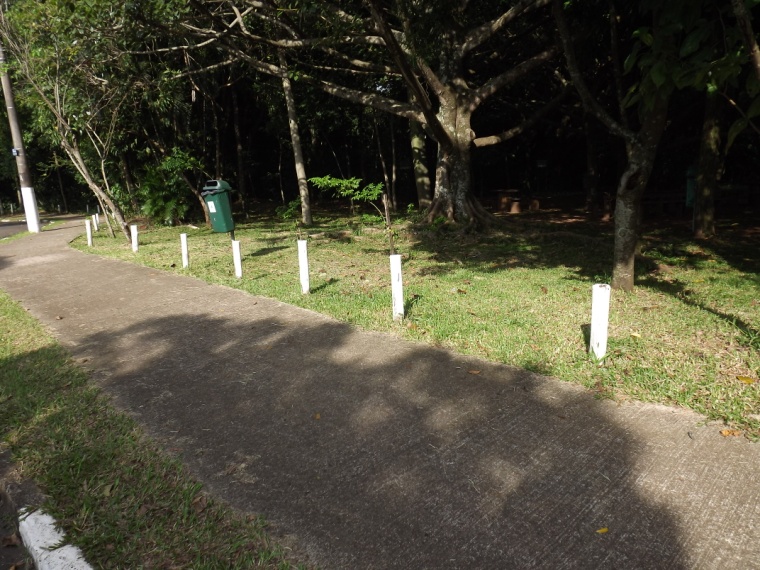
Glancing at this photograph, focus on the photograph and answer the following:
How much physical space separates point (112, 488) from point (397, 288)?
139 inches

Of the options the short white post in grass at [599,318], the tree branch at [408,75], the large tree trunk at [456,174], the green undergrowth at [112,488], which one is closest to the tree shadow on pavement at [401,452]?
the green undergrowth at [112,488]

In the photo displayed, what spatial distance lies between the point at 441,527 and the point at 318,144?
25.6 metres

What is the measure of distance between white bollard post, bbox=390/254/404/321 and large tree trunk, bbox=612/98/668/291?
9.27 feet

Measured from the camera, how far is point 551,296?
6.98 m

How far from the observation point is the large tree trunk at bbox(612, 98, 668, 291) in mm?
6301

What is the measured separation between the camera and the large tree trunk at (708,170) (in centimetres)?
1046

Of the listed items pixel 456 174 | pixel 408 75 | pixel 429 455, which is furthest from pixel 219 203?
pixel 429 455

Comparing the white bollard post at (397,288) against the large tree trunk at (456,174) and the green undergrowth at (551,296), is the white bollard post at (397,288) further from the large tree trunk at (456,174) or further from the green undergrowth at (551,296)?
the large tree trunk at (456,174)

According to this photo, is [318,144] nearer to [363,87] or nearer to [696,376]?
[363,87]

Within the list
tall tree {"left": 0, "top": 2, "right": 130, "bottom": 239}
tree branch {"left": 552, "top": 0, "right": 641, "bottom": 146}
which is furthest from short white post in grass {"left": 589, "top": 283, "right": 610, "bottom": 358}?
tall tree {"left": 0, "top": 2, "right": 130, "bottom": 239}

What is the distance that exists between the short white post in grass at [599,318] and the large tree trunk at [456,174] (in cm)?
798

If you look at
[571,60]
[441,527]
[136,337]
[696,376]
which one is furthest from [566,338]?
[136,337]

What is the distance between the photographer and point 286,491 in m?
3.14

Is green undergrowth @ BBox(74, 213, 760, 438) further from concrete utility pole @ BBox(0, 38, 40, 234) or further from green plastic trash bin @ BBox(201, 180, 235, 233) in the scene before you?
concrete utility pole @ BBox(0, 38, 40, 234)
